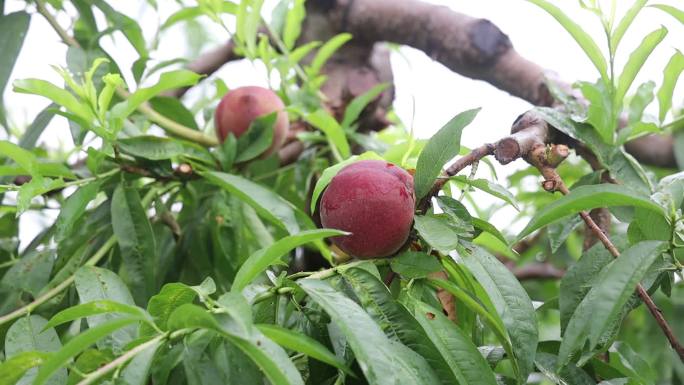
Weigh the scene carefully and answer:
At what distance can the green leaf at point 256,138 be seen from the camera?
0.80 meters

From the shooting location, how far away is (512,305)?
52 centimetres

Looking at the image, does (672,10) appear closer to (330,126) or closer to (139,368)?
(330,126)

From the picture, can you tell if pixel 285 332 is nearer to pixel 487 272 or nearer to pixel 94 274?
pixel 487 272

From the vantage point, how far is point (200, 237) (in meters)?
0.86

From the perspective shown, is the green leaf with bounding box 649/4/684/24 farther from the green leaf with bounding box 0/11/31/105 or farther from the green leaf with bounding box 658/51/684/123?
the green leaf with bounding box 0/11/31/105

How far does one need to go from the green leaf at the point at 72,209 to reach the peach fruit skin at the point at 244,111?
22 centimetres

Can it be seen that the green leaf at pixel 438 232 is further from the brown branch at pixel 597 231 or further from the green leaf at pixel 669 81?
the green leaf at pixel 669 81

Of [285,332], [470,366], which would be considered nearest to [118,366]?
[285,332]

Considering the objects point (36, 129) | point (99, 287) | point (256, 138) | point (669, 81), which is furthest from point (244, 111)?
point (669, 81)

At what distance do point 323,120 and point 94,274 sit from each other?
26cm

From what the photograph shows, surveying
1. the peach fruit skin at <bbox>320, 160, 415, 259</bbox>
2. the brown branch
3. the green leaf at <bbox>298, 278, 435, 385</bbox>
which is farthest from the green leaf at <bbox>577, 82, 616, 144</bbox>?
the green leaf at <bbox>298, 278, 435, 385</bbox>

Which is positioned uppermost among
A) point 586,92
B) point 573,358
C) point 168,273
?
point 586,92

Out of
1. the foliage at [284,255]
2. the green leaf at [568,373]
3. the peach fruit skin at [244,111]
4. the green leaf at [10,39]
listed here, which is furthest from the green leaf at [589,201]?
the green leaf at [10,39]

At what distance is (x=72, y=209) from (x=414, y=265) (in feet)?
0.97
